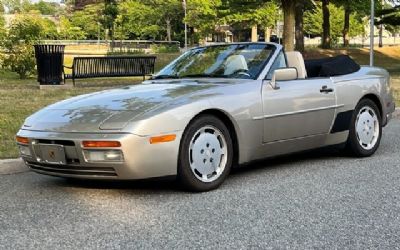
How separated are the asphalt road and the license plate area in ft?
1.20

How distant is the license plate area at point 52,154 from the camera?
201 inches

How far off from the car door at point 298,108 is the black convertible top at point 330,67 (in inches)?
12.6

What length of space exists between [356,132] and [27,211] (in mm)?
3970

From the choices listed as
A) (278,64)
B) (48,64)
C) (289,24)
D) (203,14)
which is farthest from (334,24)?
(278,64)

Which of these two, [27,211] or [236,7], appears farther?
[236,7]

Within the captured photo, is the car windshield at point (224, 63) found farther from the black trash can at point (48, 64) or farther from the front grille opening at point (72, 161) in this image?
the black trash can at point (48, 64)

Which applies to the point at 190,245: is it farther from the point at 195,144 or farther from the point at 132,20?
the point at 132,20

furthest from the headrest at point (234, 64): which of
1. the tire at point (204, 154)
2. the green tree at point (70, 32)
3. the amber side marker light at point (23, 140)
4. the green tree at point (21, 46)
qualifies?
the green tree at point (70, 32)

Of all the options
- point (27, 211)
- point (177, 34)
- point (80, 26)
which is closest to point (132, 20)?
point (177, 34)

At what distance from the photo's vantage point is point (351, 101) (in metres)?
6.98

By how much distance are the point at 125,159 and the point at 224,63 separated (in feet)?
6.69

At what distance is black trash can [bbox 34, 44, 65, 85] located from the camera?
1616 cm

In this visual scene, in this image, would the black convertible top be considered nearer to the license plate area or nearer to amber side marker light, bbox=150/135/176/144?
amber side marker light, bbox=150/135/176/144

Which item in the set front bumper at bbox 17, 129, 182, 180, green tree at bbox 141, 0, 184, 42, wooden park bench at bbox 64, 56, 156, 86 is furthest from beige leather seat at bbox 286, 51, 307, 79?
green tree at bbox 141, 0, 184, 42
